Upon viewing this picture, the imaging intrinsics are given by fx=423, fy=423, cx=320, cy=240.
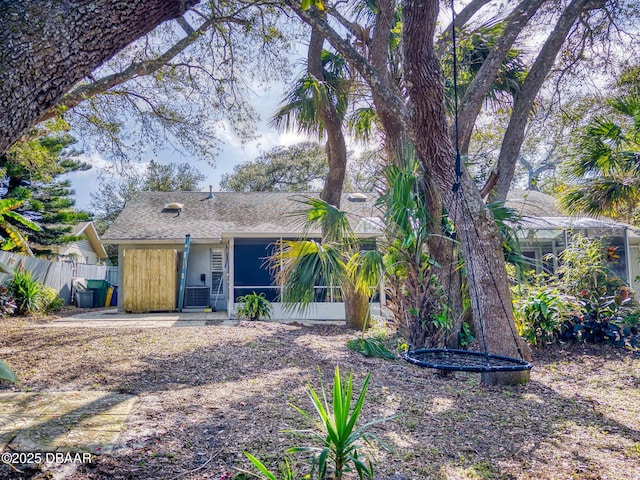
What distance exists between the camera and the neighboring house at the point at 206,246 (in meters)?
12.0

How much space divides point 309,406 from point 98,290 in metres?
14.8

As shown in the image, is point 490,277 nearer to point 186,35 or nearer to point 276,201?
point 186,35

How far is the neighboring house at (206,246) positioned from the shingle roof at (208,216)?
29 mm

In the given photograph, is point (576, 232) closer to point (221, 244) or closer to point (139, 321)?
point (221, 244)

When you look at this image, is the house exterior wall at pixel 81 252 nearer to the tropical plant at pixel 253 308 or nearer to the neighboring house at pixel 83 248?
the neighboring house at pixel 83 248

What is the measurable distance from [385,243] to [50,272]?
1267 cm

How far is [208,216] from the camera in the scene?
1480cm

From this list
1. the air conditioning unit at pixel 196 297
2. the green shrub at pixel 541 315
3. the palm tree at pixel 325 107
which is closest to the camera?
the green shrub at pixel 541 315

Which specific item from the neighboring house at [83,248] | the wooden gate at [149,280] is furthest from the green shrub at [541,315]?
the neighboring house at [83,248]

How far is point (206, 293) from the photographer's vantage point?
13977 mm

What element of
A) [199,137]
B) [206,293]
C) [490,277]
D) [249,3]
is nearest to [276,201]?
[206,293]

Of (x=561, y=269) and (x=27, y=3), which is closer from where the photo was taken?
(x=27, y=3)

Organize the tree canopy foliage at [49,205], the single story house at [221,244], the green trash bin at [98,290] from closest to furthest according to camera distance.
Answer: the single story house at [221,244] → the green trash bin at [98,290] → the tree canopy foliage at [49,205]

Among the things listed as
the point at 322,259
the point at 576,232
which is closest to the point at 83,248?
the point at 322,259
